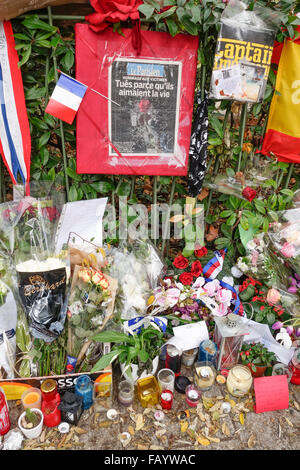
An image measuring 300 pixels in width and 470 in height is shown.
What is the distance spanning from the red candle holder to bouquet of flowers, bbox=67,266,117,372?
0.49m

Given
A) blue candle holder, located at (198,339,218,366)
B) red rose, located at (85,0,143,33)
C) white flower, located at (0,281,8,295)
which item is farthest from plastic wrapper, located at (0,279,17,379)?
red rose, located at (85,0,143,33)

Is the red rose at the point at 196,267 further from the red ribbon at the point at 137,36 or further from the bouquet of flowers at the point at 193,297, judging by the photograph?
the red ribbon at the point at 137,36

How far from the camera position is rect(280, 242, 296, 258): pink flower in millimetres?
2127

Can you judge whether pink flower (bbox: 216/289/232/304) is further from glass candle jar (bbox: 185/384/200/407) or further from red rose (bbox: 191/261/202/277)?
glass candle jar (bbox: 185/384/200/407)

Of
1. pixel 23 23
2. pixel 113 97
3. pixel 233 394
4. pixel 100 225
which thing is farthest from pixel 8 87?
pixel 233 394

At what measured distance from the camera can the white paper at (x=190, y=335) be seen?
2.00 metres

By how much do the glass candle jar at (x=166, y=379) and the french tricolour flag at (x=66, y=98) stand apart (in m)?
1.53

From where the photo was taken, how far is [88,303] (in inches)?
69.2


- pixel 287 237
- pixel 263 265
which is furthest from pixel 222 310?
pixel 287 237

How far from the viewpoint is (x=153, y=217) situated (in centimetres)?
242

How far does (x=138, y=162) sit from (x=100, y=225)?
1.56 ft

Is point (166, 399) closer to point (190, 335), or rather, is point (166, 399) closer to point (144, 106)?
point (190, 335)

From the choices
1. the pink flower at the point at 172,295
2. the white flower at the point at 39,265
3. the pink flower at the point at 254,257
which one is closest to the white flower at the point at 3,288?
the white flower at the point at 39,265

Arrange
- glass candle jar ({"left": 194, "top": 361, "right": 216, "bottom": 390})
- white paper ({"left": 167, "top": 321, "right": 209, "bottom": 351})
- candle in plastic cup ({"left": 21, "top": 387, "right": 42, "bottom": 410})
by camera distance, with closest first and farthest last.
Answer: candle in plastic cup ({"left": 21, "top": 387, "right": 42, "bottom": 410}) < glass candle jar ({"left": 194, "top": 361, "right": 216, "bottom": 390}) < white paper ({"left": 167, "top": 321, "right": 209, "bottom": 351})
